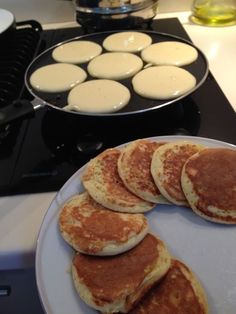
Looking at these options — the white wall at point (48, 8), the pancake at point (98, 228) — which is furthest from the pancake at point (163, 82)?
the white wall at point (48, 8)

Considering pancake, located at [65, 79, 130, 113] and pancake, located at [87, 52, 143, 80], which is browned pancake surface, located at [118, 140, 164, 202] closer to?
pancake, located at [65, 79, 130, 113]

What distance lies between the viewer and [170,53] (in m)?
1.01

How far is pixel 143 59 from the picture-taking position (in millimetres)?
1017

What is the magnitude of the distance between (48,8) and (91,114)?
0.76 meters

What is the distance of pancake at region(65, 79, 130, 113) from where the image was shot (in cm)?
82

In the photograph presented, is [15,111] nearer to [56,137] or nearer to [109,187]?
[56,137]

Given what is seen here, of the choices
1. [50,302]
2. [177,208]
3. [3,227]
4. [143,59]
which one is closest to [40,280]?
[50,302]

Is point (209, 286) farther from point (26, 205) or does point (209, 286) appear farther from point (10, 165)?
point (10, 165)

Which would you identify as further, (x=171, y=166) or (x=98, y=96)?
(x=98, y=96)

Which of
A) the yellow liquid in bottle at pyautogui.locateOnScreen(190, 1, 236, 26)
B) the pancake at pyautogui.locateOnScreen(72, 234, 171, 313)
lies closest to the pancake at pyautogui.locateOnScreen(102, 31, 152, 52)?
the yellow liquid in bottle at pyautogui.locateOnScreen(190, 1, 236, 26)

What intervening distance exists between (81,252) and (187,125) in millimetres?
414

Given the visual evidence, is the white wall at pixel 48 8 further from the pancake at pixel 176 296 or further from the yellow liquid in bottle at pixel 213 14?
the pancake at pixel 176 296

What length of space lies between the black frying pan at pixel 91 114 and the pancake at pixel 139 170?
0.30ft

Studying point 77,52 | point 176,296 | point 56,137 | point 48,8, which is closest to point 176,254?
point 176,296
